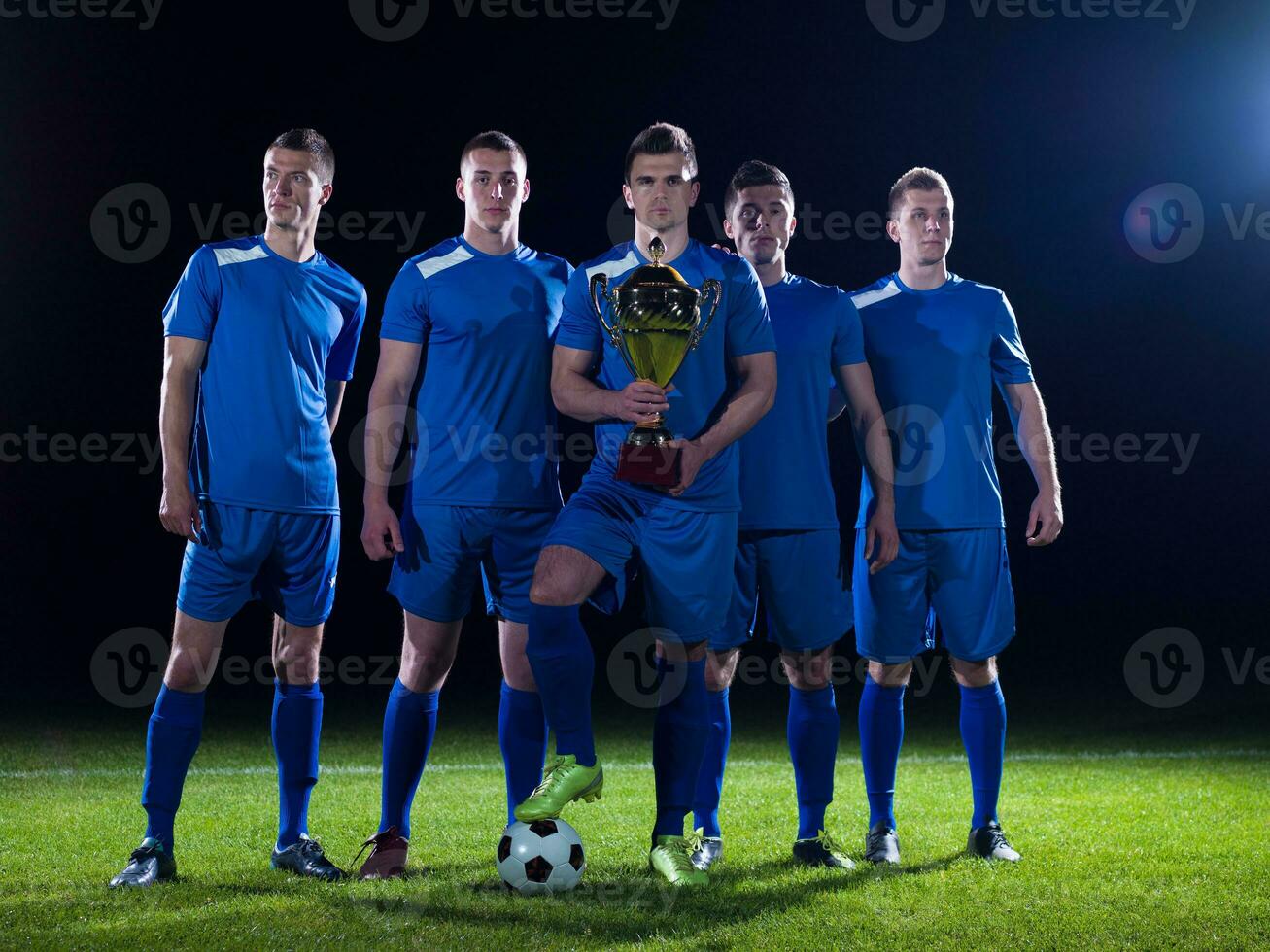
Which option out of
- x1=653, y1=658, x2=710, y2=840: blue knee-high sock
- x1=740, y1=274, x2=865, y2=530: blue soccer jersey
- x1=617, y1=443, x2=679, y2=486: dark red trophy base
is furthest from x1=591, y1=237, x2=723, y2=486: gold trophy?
x1=740, y1=274, x2=865, y2=530: blue soccer jersey

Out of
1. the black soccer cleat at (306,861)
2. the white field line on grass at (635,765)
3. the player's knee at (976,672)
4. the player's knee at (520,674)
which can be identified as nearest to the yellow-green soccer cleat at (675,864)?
the player's knee at (520,674)

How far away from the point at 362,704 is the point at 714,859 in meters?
3.94

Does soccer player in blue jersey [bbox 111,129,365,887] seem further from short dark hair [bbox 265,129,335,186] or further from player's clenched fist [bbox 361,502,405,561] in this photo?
player's clenched fist [bbox 361,502,405,561]

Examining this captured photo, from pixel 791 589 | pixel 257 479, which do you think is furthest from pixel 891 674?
pixel 257 479

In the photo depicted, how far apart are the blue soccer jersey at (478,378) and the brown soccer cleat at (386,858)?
80 cm

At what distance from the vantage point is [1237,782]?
15.2 ft

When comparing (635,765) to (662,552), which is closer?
(662,552)

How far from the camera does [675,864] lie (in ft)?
9.46

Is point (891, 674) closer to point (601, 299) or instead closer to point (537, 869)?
point (537, 869)

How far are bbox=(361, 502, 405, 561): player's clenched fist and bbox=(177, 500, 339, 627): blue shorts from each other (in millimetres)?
146

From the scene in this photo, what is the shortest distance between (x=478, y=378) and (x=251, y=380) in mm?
535

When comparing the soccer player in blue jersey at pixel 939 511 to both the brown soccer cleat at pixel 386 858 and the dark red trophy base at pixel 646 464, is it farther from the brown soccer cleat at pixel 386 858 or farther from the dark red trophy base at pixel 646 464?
the brown soccer cleat at pixel 386 858

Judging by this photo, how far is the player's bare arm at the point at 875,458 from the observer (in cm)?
336

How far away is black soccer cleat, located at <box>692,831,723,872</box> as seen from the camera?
3119mm
